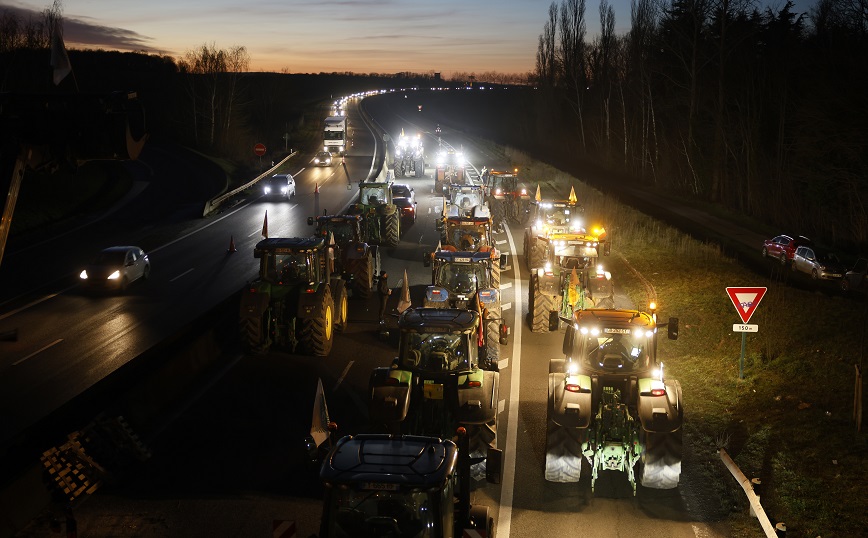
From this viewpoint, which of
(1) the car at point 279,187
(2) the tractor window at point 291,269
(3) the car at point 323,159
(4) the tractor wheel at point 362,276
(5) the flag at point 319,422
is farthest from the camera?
(3) the car at point 323,159

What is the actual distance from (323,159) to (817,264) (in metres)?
45.7

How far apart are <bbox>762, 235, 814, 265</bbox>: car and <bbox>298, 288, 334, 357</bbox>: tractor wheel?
21.2 m

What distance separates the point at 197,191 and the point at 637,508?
50.4 metres

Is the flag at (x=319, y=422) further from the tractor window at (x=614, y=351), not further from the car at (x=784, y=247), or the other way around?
the car at (x=784, y=247)

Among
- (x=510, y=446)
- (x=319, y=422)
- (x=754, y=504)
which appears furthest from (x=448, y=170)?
(x=319, y=422)

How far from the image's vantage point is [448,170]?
56.4 m

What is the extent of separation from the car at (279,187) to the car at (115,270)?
22716 millimetres

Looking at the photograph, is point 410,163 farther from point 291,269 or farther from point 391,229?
point 291,269

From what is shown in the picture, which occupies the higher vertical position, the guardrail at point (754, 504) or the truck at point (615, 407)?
the truck at point (615, 407)

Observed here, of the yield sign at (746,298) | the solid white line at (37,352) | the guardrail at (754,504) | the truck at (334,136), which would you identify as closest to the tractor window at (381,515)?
the guardrail at (754,504)

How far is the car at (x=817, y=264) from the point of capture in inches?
1212

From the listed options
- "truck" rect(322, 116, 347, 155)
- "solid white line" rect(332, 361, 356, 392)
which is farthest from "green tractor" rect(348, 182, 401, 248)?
"truck" rect(322, 116, 347, 155)

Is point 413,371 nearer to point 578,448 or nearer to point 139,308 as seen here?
point 578,448

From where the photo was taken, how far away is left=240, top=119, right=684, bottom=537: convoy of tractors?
7.60 meters
